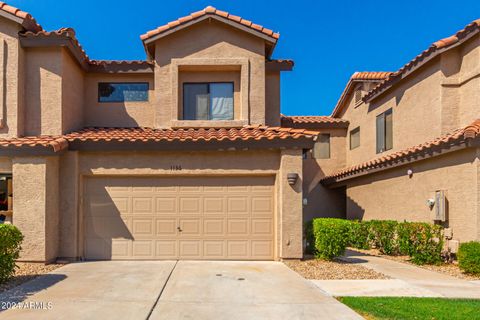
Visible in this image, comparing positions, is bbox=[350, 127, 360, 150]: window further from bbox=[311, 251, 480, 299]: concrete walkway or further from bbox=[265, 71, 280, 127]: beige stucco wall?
bbox=[311, 251, 480, 299]: concrete walkway

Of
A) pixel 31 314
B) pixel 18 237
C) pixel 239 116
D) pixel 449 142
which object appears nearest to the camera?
pixel 31 314

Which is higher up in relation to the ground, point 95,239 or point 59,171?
point 59,171

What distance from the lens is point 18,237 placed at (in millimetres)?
8633

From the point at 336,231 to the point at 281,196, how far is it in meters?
1.77

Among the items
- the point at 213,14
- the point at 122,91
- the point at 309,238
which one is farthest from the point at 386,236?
the point at 122,91

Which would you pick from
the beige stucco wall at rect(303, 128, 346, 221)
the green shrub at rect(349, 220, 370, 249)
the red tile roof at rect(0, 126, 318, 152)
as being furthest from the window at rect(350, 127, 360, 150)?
the red tile roof at rect(0, 126, 318, 152)

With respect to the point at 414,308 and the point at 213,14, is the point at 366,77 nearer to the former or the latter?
the point at 213,14

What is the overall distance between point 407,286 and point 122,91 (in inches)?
435

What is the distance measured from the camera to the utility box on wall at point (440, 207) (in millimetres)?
10977

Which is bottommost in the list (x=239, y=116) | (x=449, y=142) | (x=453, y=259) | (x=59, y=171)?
(x=453, y=259)

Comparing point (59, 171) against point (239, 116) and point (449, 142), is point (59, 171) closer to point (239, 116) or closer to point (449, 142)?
Result: point (239, 116)

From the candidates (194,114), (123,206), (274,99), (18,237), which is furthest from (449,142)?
(18,237)

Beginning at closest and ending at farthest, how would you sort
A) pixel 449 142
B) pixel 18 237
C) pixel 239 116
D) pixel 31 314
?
pixel 31 314, pixel 18 237, pixel 449 142, pixel 239 116

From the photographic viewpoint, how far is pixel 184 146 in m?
10.7
